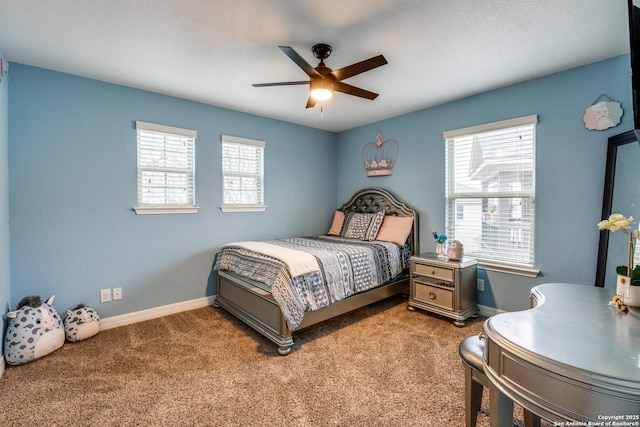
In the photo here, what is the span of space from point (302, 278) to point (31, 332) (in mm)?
2202

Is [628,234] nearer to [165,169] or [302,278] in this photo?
Answer: [302,278]

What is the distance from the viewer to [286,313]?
96.3 inches

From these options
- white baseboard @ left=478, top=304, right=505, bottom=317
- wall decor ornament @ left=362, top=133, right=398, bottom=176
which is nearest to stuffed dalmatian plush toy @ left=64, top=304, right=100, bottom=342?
wall decor ornament @ left=362, top=133, right=398, bottom=176

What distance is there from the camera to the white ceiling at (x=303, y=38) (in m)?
1.88

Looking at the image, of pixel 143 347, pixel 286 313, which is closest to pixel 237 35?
pixel 286 313

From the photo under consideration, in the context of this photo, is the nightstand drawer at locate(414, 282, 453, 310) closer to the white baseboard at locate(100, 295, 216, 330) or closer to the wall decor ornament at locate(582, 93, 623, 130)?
the wall decor ornament at locate(582, 93, 623, 130)

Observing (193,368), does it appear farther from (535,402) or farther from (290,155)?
(290,155)

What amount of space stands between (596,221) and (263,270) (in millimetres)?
3010

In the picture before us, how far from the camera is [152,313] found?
3.27 m

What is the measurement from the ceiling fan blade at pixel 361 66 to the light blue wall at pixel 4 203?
2.71m

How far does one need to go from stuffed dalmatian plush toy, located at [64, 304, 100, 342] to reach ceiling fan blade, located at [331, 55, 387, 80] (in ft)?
10.1

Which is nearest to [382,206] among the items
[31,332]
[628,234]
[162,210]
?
[162,210]

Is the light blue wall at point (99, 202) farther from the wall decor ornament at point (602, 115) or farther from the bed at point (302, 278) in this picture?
the wall decor ornament at point (602, 115)

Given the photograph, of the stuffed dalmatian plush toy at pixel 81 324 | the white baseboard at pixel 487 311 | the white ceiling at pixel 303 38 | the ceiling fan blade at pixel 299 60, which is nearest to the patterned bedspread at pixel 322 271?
the white baseboard at pixel 487 311
